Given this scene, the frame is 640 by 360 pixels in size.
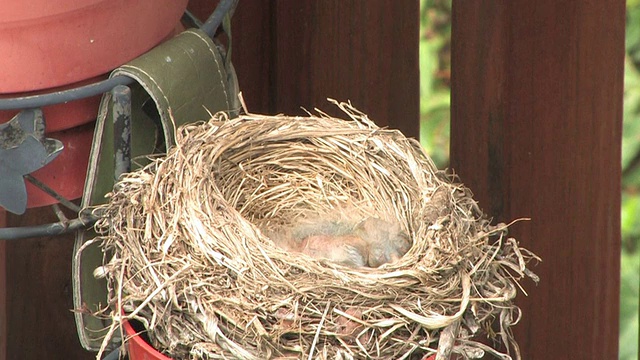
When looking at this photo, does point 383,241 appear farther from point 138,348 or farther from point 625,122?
point 625,122

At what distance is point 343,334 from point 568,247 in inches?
30.9

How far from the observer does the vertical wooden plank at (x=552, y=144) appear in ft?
6.43

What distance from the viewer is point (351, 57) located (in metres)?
2.40

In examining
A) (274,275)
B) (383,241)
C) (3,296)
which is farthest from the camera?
(3,296)

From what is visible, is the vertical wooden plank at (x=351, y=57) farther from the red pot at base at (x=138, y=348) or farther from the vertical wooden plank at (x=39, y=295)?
the red pot at base at (x=138, y=348)

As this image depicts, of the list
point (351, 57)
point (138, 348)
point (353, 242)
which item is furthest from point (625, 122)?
point (138, 348)

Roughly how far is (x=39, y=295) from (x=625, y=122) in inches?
55.5

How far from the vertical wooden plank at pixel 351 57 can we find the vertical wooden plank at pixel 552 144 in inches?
6.4

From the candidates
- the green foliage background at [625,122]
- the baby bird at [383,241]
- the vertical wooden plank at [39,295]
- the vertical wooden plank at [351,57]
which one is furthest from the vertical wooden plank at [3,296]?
the green foliage background at [625,122]

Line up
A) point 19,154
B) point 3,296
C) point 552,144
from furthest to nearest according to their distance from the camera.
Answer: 1. point 3,296
2. point 552,144
3. point 19,154

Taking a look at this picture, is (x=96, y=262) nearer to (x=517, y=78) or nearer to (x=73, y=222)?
(x=73, y=222)

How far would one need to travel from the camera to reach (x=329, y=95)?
2473 millimetres

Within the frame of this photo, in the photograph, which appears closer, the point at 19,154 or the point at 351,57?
the point at 19,154

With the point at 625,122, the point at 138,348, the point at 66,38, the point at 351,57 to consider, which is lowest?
the point at 625,122
